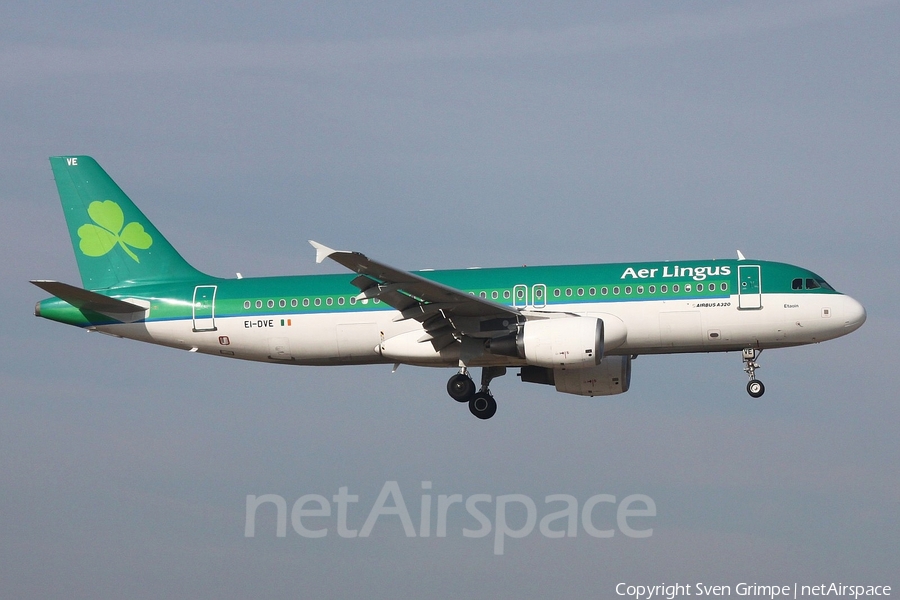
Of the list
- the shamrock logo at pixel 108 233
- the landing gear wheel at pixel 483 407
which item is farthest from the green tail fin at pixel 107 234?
A: the landing gear wheel at pixel 483 407

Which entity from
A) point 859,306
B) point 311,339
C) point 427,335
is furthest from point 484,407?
point 859,306

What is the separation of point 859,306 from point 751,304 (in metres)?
3.42

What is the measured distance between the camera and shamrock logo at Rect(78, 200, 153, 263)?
44.5 meters

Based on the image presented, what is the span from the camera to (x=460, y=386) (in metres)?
41.1

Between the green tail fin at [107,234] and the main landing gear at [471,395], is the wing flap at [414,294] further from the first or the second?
the green tail fin at [107,234]

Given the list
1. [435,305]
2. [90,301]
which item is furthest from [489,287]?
[90,301]

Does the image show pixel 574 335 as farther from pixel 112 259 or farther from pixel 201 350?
pixel 112 259

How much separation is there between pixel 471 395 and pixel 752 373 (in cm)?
866

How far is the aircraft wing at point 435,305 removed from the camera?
3677cm

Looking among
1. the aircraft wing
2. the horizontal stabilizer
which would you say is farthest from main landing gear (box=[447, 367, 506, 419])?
the horizontal stabilizer

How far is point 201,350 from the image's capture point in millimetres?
42375

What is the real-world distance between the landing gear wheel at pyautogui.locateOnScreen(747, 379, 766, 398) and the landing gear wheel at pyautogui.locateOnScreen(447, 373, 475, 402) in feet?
27.8

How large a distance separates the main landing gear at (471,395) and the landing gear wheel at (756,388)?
7.85 m

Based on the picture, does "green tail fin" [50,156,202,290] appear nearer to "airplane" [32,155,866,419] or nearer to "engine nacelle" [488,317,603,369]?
"airplane" [32,155,866,419]
